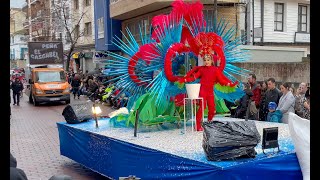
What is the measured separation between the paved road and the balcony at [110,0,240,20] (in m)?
7.65

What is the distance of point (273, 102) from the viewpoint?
32.8 ft

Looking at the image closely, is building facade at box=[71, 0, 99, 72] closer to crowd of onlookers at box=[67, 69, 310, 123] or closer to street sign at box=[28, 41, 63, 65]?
street sign at box=[28, 41, 63, 65]

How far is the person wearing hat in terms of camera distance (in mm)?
9648

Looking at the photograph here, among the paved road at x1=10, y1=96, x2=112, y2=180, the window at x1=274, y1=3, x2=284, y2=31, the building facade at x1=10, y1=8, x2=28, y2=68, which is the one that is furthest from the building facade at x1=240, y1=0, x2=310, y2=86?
the building facade at x1=10, y1=8, x2=28, y2=68

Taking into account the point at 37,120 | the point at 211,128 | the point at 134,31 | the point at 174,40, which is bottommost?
the point at 37,120

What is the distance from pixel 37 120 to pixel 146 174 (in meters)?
12.7

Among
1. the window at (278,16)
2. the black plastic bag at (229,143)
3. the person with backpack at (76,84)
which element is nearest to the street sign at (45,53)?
the person with backpack at (76,84)

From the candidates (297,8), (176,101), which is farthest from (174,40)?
(297,8)

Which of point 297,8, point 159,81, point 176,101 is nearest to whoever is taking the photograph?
point 159,81

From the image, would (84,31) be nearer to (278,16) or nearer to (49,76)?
(49,76)

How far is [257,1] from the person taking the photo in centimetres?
2173

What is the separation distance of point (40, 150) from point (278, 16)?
16.3m

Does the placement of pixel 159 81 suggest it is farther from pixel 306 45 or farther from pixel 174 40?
pixel 306 45

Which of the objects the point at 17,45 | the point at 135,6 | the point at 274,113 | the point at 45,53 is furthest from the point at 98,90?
the point at 17,45
